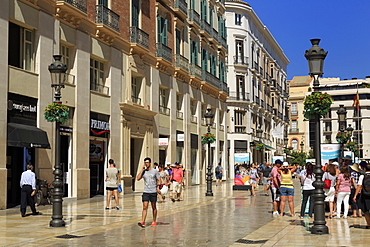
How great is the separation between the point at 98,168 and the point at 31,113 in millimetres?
7193

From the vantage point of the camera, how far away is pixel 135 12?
105 ft

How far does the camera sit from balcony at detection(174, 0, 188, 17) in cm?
3831

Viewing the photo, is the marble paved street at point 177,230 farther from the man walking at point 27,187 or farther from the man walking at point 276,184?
the man walking at point 27,187

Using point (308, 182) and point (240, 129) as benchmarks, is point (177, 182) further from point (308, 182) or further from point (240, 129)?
→ point (240, 129)

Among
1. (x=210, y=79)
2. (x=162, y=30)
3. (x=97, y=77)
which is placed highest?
(x=162, y=30)

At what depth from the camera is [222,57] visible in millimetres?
51469

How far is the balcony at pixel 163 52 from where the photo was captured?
114 feet

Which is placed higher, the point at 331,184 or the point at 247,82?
the point at 247,82

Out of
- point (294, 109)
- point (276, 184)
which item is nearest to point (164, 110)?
point (276, 184)

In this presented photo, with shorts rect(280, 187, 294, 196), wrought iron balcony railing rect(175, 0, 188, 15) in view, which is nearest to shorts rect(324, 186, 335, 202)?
shorts rect(280, 187, 294, 196)

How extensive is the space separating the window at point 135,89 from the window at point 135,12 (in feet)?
10.6

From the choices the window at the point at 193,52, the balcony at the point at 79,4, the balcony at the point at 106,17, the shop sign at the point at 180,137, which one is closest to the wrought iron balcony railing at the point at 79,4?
the balcony at the point at 79,4

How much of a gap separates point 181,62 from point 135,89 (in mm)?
7185

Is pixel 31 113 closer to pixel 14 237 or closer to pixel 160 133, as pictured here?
pixel 14 237
